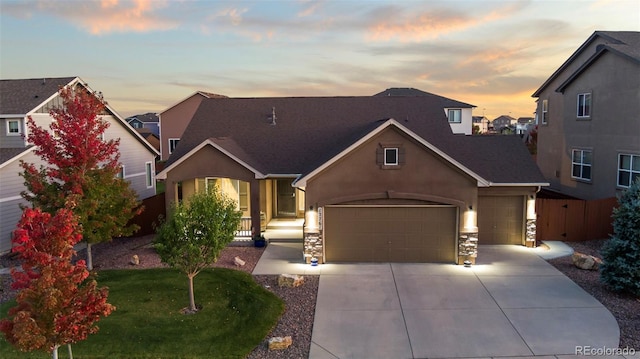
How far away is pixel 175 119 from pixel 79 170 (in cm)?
3393

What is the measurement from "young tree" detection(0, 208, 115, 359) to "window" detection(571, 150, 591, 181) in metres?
23.0

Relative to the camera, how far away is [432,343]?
1072 centimetres

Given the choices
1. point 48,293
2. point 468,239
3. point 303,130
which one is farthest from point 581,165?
A: point 48,293

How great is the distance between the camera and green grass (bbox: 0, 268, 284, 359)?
34.2 ft

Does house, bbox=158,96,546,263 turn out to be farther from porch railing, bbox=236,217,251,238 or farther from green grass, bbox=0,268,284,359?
green grass, bbox=0,268,284,359

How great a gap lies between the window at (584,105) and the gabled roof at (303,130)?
18.0 ft

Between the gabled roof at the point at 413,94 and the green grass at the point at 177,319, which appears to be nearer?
the green grass at the point at 177,319

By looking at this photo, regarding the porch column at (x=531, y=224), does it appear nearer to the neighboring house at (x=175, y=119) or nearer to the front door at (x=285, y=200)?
the front door at (x=285, y=200)

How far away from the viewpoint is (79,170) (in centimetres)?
1565

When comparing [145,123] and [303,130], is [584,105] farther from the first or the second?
[145,123]

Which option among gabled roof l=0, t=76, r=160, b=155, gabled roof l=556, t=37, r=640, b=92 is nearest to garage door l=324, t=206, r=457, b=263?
gabled roof l=556, t=37, r=640, b=92

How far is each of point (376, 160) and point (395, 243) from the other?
3.15m

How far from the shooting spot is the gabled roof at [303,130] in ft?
65.3

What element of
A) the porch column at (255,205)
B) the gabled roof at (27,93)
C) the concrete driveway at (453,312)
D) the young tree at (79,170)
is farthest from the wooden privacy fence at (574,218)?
the gabled roof at (27,93)
